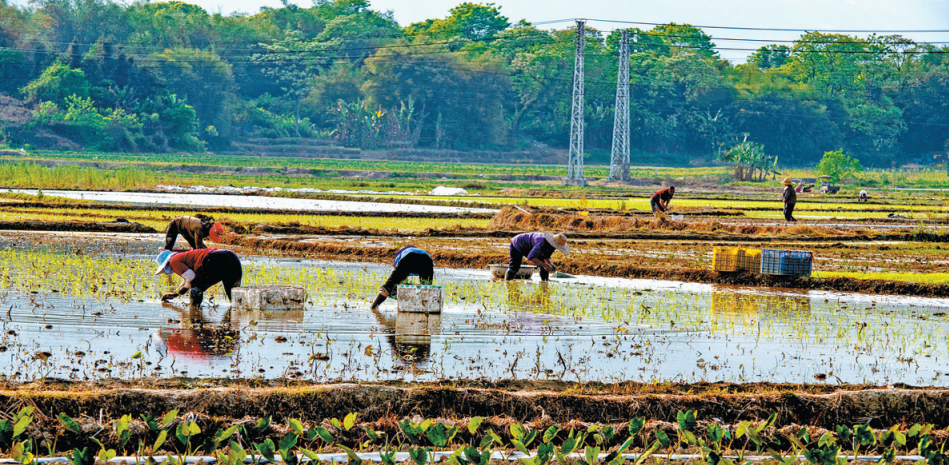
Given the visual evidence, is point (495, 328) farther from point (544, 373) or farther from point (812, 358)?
point (812, 358)

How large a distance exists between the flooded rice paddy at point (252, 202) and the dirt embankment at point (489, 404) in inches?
945

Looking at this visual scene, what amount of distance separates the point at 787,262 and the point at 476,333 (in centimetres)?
691

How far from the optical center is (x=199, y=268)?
11414mm

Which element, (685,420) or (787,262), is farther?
(787,262)

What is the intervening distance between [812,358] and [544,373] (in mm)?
2817

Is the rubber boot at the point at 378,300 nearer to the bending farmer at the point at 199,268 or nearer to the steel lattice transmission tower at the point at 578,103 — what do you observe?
the bending farmer at the point at 199,268

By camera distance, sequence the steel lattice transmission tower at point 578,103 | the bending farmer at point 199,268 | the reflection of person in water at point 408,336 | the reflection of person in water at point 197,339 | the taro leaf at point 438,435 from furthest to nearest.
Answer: the steel lattice transmission tower at point 578,103 → the bending farmer at point 199,268 → the reflection of person in water at point 408,336 → the reflection of person in water at point 197,339 → the taro leaf at point 438,435

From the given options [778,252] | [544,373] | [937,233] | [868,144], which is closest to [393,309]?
[544,373]

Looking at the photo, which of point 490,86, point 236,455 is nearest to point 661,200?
point 236,455

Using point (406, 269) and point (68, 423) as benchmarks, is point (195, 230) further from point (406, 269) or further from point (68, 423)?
point (68, 423)

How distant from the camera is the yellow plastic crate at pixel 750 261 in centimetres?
1555

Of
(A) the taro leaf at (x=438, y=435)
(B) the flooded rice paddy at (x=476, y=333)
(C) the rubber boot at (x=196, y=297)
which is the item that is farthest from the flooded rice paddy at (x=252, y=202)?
(A) the taro leaf at (x=438, y=435)

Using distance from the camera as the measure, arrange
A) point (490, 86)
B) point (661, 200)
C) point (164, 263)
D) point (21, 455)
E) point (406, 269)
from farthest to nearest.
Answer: point (490, 86) < point (661, 200) < point (406, 269) < point (164, 263) < point (21, 455)

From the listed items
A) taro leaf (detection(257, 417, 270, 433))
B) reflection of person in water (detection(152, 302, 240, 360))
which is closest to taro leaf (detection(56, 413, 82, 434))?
taro leaf (detection(257, 417, 270, 433))
